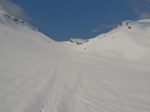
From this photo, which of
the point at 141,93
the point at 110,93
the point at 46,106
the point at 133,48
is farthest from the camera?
the point at 133,48

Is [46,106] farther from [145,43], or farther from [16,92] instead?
[145,43]

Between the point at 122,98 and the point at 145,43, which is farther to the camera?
the point at 145,43

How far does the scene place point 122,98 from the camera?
1279 centimetres

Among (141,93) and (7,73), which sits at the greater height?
(141,93)

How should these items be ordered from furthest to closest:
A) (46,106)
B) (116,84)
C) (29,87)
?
(116,84) → (29,87) → (46,106)

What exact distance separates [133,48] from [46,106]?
32.1 m

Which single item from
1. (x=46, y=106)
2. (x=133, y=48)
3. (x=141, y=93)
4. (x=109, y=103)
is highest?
(x=133, y=48)

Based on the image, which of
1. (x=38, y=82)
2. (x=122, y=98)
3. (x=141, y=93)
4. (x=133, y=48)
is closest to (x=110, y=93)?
(x=122, y=98)

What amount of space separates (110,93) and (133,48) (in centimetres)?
2793

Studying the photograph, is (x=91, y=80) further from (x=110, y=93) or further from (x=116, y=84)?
(x=110, y=93)

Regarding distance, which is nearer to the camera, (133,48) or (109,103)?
(109,103)

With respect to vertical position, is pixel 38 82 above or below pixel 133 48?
below

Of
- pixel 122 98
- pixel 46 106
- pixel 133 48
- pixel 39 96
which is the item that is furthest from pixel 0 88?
pixel 133 48

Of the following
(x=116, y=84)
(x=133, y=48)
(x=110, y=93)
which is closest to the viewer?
(x=110, y=93)
